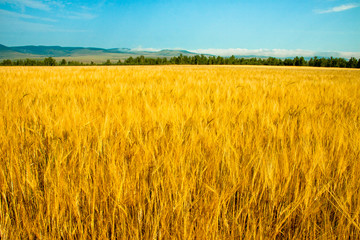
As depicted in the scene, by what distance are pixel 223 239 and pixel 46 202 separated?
48cm

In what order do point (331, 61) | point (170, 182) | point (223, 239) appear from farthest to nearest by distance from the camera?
point (331, 61) < point (170, 182) < point (223, 239)

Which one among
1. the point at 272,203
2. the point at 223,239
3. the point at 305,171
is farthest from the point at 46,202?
the point at 305,171

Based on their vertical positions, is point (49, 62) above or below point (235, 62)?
below

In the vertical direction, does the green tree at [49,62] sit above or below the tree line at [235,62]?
below

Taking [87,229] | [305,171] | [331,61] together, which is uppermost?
[331,61]

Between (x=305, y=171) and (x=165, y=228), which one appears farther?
(x=305, y=171)

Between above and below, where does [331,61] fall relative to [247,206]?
above

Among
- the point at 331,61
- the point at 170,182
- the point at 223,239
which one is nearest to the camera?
the point at 223,239

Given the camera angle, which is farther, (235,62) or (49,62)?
(235,62)

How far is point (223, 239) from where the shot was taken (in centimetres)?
47

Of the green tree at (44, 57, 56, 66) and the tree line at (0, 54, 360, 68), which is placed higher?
the tree line at (0, 54, 360, 68)

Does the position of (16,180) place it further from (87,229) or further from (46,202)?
(87,229)

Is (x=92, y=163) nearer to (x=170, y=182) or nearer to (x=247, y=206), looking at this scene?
(x=170, y=182)

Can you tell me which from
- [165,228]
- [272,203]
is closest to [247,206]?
[272,203]
